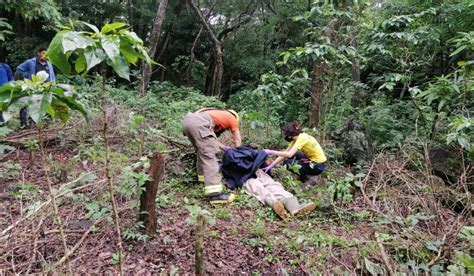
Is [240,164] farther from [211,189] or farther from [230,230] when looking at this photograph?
[230,230]

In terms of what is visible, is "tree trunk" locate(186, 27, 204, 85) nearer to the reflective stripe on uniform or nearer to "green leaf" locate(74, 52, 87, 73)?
the reflective stripe on uniform

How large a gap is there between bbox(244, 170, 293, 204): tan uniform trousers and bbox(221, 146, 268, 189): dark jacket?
10cm

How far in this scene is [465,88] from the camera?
4215 millimetres

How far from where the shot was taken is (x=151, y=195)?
3.30 meters

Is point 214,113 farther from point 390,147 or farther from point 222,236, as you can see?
point 390,147

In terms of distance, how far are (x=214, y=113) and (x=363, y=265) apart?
101 inches

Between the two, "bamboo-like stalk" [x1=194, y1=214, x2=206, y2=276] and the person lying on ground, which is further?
the person lying on ground

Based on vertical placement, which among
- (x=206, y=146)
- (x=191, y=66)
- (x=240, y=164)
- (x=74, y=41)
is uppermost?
(x=74, y=41)

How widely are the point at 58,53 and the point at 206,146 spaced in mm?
3025

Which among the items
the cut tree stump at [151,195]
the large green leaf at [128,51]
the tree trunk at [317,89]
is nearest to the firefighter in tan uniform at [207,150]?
the cut tree stump at [151,195]

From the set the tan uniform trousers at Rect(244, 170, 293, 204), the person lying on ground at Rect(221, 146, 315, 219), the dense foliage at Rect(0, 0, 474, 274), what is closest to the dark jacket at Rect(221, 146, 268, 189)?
the person lying on ground at Rect(221, 146, 315, 219)

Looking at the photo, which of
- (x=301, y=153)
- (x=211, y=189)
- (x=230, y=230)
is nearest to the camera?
(x=230, y=230)

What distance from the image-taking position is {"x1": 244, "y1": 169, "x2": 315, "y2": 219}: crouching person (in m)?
4.12

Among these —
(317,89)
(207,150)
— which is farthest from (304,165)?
(317,89)
